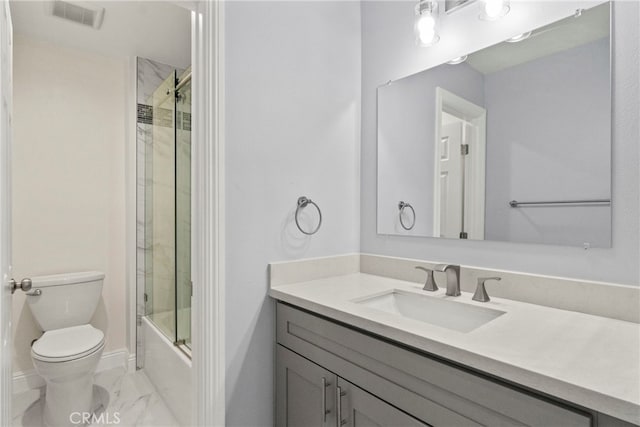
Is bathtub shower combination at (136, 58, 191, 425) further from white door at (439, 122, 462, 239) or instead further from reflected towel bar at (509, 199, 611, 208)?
reflected towel bar at (509, 199, 611, 208)

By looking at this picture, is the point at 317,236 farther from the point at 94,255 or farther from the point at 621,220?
the point at 94,255

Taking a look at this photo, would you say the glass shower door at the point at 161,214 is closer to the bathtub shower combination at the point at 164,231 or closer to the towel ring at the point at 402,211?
the bathtub shower combination at the point at 164,231

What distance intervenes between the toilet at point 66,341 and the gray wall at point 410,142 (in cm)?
178

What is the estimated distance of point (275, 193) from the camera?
58.4 inches

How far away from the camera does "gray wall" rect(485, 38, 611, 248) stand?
1.07 meters

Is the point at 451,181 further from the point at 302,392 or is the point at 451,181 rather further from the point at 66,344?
the point at 66,344

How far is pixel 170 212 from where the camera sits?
219 centimetres

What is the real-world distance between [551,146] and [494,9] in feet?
1.80

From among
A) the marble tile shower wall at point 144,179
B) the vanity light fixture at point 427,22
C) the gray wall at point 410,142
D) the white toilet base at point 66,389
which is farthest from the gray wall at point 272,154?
the marble tile shower wall at point 144,179

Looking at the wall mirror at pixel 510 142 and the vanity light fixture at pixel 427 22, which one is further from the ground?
the vanity light fixture at pixel 427 22

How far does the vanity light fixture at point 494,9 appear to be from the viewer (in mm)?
1250

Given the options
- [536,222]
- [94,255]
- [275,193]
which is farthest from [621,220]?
[94,255]

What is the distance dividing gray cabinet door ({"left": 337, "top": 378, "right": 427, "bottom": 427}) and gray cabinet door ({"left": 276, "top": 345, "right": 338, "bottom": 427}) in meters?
0.05

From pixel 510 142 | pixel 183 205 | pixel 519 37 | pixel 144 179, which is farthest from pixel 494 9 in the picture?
pixel 144 179
